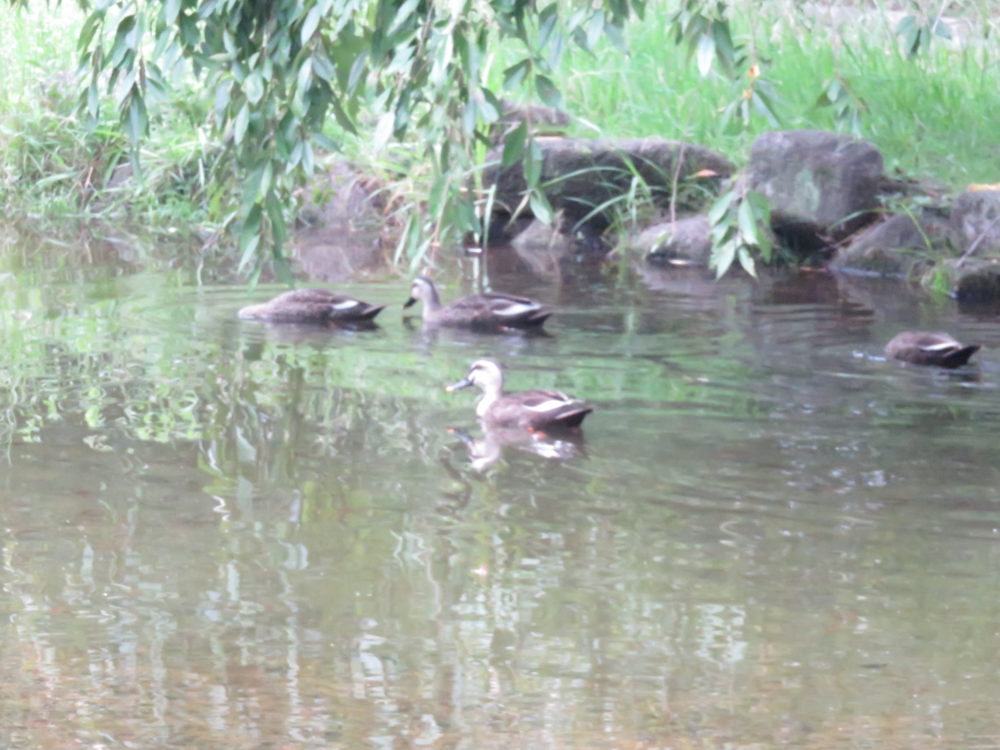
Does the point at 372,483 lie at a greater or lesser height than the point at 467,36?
lesser

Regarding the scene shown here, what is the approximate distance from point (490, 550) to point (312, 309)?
5009mm

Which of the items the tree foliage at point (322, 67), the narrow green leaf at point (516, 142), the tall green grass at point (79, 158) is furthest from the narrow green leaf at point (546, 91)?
the tall green grass at point (79, 158)

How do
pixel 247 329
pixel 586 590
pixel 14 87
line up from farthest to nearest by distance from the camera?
pixel 14 87
pixel 247 329
pixel 586 590

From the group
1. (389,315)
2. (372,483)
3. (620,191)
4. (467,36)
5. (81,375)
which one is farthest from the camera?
(620,191)

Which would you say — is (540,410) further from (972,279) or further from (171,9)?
(972,279)

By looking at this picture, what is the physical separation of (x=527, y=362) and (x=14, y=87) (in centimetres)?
1058

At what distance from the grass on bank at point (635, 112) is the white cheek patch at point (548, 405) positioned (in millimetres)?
6018

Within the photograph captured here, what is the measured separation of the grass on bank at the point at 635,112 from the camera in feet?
46.8

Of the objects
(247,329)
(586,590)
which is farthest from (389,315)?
(586,590)

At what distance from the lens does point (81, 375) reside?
8.21 meters

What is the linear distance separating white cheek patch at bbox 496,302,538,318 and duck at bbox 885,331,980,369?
233 centimetres

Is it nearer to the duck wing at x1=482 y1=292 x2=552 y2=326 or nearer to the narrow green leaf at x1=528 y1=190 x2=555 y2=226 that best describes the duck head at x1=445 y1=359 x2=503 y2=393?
the duck wing at x1=482 y1=292 x2=552 y2=326

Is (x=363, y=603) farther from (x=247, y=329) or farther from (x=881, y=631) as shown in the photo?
(x=247, y=329)

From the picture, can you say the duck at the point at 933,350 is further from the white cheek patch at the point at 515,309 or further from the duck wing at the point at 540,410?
the duck wing at the point at 540,410
